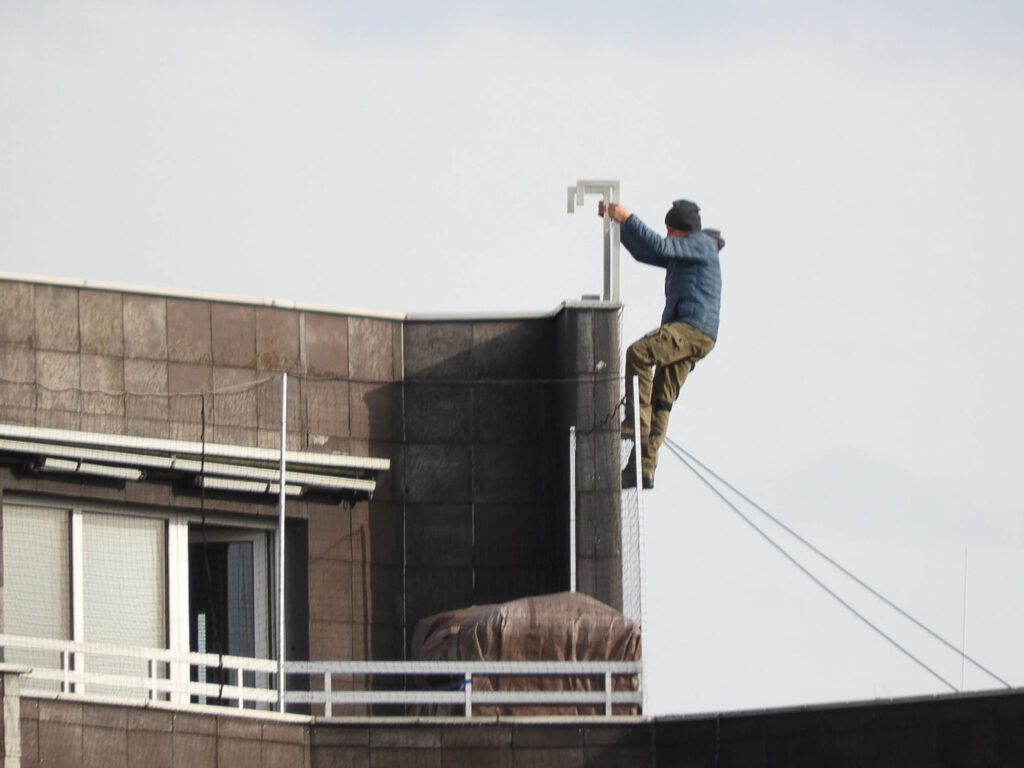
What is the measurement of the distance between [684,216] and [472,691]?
5145 millimetres

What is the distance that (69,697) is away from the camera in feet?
61.8

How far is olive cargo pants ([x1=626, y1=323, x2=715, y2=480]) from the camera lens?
22.9m

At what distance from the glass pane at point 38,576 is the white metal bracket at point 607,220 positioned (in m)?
5.53

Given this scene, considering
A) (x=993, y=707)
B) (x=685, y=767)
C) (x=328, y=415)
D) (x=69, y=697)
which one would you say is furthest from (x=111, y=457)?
(x=993, y=707)

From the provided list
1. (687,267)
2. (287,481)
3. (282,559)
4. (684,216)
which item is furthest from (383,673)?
(684,216)

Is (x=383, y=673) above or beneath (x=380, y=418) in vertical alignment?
beneath

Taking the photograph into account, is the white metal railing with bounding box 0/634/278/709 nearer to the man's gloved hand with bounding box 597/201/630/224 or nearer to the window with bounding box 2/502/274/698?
the window with bounding box 2/502/274/698

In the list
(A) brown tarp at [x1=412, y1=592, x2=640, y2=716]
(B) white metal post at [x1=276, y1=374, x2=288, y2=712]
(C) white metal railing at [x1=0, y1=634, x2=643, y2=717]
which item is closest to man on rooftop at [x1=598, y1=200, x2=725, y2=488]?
(A) brown tarp at [x1=412, y1=592, x2=640, y2=716]

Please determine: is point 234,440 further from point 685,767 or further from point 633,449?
point 685,767

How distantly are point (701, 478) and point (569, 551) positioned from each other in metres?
1.59

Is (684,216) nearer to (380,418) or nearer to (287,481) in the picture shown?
(380,418)

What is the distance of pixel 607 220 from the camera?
2375 centimetres

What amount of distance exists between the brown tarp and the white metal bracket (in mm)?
3863

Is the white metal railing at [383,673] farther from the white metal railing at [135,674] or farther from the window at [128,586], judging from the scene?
the window at [128,586]
